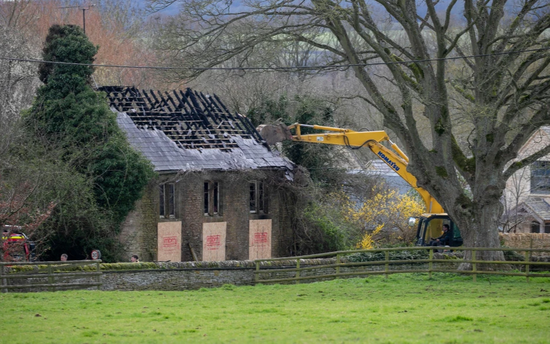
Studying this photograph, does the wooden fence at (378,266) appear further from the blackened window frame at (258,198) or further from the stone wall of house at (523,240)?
the stone wall of house at (523,240)

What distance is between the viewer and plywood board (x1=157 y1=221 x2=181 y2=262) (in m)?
31.2

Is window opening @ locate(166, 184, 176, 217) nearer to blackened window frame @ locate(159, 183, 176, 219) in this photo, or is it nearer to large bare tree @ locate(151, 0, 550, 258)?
blackened window frame @ locate(159, 183, 176, 219)

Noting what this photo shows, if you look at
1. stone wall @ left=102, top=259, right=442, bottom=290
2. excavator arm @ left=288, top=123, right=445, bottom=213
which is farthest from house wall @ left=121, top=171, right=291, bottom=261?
stone wall @ left=102, top=259, right=442, bottom=290

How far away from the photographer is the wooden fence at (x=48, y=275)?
20250 millimetres

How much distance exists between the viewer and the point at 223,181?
33.4 m

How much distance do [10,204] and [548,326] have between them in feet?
53.5

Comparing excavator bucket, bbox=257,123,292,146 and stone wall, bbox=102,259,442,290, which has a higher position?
excavator bucket, bbox=257,123,292,146

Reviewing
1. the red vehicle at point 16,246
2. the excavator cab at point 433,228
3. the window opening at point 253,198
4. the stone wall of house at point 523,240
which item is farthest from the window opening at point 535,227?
the red vehicle at point 16,246

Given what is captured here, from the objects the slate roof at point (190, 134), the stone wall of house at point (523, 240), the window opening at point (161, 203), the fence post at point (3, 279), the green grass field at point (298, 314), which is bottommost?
the green grass field at point (298, 314)

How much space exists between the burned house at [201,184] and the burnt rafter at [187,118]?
0.05 meters

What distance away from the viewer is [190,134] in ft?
110

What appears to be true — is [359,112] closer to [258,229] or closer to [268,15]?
[258,229]

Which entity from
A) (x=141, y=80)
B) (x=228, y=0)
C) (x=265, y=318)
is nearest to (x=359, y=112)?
(x=141, y=80)

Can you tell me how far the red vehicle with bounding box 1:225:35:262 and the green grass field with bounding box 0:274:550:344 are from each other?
4.89 meters
